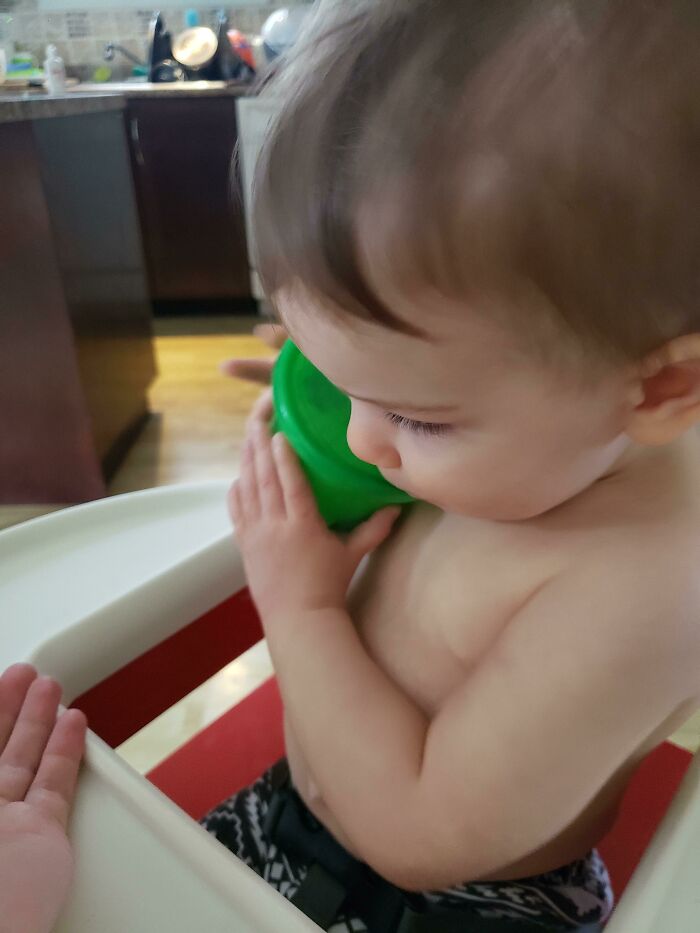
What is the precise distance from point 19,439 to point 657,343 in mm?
1408

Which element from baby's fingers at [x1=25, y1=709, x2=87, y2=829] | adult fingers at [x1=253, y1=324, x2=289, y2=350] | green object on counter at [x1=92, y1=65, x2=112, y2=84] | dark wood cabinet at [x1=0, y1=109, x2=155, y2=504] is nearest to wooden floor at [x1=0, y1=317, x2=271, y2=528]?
dark wood cabinet at [x1=0, y1=109, x2=155, y2=504]

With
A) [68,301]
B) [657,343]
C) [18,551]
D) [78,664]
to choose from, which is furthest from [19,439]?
[657,343]

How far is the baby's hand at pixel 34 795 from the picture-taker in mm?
304

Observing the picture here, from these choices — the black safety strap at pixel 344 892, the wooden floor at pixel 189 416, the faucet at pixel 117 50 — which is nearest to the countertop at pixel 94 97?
the faucet at pixel 117 50

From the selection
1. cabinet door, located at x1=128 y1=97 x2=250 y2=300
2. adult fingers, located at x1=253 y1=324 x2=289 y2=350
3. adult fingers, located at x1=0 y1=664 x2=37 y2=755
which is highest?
adult fingers, located at x1=253 y1=324 x2=289 y2=350

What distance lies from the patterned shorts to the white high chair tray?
4.6 inches

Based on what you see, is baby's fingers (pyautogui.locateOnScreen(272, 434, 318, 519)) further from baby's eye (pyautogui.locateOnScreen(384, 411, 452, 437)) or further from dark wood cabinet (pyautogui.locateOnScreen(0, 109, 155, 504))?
dark wood cabinet (pyautogui.locateOnScreen(0, 109, 155, 504))

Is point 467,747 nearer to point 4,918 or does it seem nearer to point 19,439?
point 4,918

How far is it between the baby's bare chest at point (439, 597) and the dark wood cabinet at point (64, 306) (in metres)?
1.06

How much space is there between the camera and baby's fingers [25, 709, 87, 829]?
13.9 inches

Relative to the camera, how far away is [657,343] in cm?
29

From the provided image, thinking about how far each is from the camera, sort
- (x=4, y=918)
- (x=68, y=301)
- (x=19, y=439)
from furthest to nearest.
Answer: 1. (x=19, y=439)
2. (x=68, y=301)
3. (x=4, y=918)

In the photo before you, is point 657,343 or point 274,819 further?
point 274,819

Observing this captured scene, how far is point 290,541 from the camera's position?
475 mm
